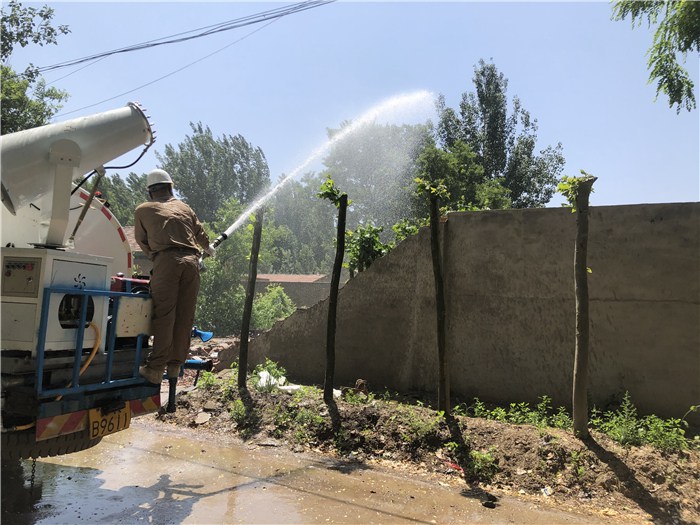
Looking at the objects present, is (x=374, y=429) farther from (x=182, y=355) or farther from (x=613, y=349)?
(x=613, y=349)

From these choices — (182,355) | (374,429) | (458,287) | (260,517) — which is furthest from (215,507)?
(458,287)

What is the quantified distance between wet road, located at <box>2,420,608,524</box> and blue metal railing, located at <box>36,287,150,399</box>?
106cm

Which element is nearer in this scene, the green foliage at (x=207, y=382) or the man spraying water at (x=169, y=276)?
the man spraying water at (x=169, y=276)

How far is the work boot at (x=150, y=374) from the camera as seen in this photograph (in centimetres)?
442

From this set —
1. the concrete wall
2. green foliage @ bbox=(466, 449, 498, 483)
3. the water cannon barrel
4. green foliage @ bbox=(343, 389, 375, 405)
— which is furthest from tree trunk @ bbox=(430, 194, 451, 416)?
the water cannon barrel

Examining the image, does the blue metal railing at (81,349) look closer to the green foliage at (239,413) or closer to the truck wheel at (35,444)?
the truck wheel at (35,444)

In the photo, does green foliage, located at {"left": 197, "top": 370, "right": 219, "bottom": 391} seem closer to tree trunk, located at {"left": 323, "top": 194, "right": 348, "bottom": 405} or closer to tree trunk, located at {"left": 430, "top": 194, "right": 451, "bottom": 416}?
tree trunk, located at {"left": 323, "top": 194, "right": 348, "bottom": 405}

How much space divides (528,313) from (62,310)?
18.4 ft

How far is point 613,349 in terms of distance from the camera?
6438 millimetres

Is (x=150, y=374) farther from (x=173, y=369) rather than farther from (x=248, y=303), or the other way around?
(x=248, y=303)

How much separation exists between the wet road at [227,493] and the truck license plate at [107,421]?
68 cm

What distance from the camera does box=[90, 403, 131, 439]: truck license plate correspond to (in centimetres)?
395

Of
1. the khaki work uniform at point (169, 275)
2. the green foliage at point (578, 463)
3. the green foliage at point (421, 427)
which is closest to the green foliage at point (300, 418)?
the green foliage at point (421, 427)

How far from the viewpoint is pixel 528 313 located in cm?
700
